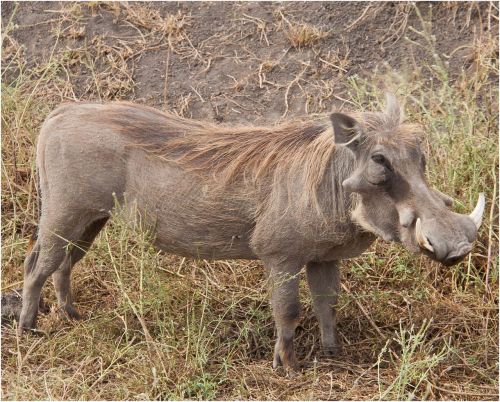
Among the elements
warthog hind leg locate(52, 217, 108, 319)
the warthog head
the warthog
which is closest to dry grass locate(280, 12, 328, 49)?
the warthog

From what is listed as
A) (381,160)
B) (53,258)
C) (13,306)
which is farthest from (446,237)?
(13,306)

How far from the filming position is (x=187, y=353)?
4195 mm

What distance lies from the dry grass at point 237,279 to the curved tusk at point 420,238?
16.4 inches

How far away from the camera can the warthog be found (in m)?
4.00

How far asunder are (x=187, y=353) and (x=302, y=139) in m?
1.13

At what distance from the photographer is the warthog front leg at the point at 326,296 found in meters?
4.58

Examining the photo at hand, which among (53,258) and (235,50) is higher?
(235,50)

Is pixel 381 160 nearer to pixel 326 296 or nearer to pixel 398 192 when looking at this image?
pixel 398 192

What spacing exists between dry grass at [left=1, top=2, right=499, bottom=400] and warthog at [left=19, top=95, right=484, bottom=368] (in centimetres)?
22

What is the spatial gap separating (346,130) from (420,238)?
1.95ft

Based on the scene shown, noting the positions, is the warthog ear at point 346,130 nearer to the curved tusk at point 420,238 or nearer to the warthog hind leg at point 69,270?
the curved tusk at point 420,238

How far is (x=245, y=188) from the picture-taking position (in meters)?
4.34

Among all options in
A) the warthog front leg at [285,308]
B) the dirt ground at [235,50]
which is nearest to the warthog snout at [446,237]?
the warthog front leg at [285,308]

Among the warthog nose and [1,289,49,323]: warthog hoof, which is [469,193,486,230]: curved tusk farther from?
[1,289,49,323]: warthog hoof
